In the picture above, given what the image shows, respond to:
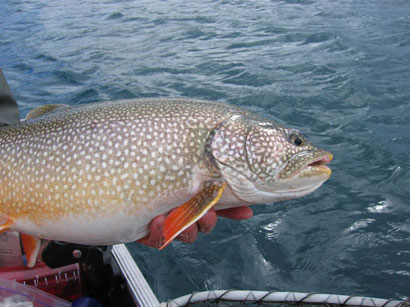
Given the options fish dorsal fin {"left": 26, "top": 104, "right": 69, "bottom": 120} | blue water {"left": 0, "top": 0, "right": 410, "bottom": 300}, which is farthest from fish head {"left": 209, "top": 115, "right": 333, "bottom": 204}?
blue water {"left": 0, "top": 0, "right": 410, "bottom": 300}

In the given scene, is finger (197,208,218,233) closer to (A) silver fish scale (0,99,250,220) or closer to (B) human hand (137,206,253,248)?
(B) human hand (137,206,253,248)

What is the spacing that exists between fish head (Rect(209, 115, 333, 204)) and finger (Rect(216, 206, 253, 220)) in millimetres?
377

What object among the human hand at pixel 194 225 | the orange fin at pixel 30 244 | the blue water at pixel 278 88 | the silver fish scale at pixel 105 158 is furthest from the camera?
the blue water at pixel 278 88

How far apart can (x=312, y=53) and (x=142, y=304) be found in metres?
8.62

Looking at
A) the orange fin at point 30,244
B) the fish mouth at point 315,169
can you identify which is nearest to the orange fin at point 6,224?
the orange fin at point 30,244

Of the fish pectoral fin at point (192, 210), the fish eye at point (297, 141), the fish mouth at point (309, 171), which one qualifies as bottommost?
the fish pectoral fin at point (192, 210)

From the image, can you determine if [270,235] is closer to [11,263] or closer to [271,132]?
[271,132]

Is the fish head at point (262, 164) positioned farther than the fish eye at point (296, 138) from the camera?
No

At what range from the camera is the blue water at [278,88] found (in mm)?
4414

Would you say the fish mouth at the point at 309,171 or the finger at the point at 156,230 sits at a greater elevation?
the fish mouth at the point at 309,171

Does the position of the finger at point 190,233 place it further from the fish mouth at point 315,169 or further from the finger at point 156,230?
the fish mouth at point 315,169

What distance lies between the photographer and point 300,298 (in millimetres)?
2707

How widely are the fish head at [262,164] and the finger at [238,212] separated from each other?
0.38 metres

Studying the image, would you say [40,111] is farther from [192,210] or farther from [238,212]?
[238,212]
